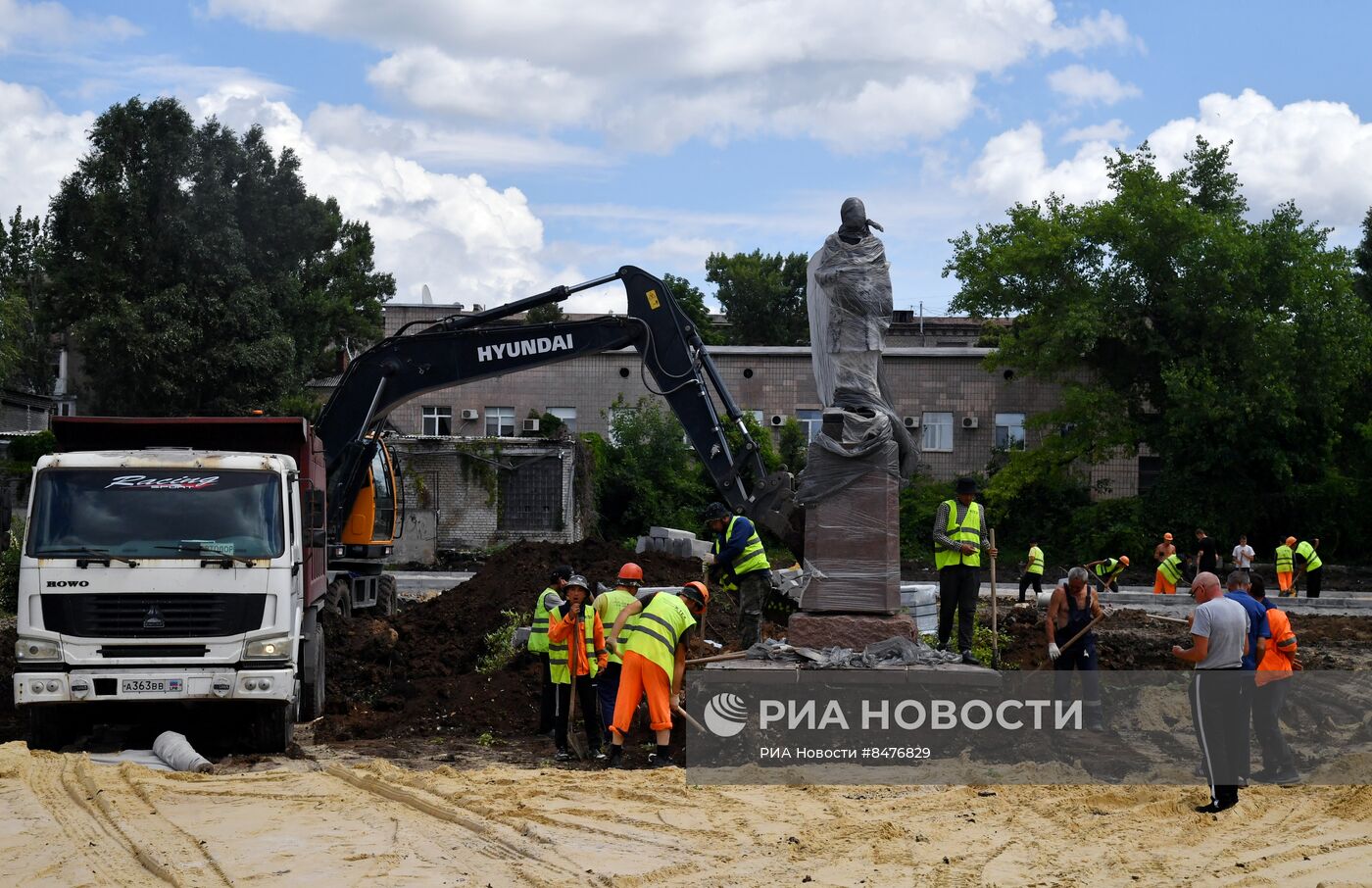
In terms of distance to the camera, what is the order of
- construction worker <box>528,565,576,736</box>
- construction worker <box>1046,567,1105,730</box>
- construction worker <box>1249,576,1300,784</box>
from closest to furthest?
construction worker <box>1249,576,1300,784</box> → construction worker <box>1046,567,1105,730</box> → construction worker <box>528,565,576,736</box>

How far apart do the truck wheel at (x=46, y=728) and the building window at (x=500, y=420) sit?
3218cm

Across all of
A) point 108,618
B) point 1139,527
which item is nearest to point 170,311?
point 1139,527

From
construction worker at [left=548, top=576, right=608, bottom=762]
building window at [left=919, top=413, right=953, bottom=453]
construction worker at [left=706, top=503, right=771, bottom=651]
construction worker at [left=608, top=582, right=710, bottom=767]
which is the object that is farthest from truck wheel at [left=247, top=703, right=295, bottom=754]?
building window at [left=919, top=413, right=953, bottom=453]

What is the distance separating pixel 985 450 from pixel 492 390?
14.7 metres

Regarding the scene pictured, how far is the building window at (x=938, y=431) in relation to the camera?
42281mm

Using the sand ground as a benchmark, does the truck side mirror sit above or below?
above

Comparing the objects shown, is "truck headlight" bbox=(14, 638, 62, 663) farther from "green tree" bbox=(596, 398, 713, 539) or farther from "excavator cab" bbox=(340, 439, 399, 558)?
"green tree" bbox=(596, 398, 713, 539)

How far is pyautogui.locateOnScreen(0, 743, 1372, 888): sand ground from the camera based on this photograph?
24.8 feet

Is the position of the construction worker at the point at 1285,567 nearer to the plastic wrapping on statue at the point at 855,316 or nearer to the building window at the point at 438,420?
the plastic wrapping on statue at the point at 855,316

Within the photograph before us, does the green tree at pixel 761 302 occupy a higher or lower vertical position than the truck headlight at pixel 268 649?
higher

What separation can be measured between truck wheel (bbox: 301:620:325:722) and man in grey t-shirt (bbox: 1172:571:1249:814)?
7.80 metres

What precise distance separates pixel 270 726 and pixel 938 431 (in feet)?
106

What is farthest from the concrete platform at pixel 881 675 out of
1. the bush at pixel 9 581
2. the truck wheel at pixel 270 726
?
the bush at pixel 9 581

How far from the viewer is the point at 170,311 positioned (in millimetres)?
38438
